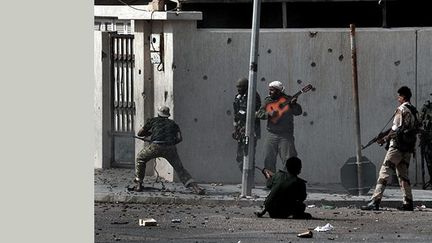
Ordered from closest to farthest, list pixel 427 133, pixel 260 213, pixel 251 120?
1. pixel 260 213
2. pixel 251 120
3. pixel 427 133

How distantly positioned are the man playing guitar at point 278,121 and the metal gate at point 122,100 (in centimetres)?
319

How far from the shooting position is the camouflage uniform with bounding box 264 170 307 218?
1747 cm

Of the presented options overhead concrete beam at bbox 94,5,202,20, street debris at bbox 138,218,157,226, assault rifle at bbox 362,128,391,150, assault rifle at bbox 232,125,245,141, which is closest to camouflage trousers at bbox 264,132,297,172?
assault rifle at bbox 232,125,245,141

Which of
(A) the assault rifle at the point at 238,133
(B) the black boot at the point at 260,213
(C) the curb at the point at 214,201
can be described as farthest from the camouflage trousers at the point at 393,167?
(A) the assault rifle at the point at 238,133

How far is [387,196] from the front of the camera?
2011 centimetres

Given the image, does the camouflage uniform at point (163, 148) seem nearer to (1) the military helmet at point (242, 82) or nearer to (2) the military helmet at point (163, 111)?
(2) the military helmet at point (163, 111)

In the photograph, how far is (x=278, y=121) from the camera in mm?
21094

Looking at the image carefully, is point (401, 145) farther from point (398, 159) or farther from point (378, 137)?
point (378, 137)

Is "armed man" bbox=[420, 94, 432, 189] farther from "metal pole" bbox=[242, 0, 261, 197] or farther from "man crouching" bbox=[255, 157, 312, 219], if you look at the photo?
"man crouching" bbox=[255, 157, 312, 219]

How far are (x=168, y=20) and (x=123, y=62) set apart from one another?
1933 mm

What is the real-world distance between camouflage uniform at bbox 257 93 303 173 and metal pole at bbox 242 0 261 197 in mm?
803

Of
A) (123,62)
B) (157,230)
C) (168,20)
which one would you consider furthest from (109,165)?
(157,230)

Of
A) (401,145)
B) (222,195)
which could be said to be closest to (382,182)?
(401,145)

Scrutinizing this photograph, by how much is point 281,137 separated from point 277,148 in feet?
0.65
